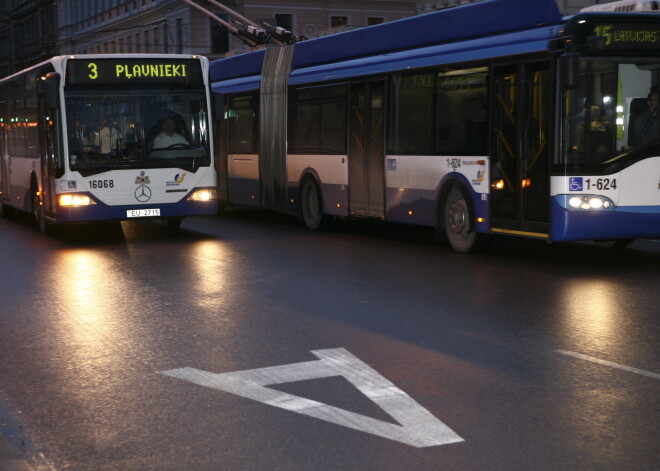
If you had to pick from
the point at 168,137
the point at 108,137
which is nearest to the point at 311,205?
the point at 168,137

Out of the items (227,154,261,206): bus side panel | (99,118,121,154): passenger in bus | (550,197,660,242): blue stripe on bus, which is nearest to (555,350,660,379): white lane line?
(550,197,660,242): blue stripe on bus

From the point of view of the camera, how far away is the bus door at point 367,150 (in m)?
16.4

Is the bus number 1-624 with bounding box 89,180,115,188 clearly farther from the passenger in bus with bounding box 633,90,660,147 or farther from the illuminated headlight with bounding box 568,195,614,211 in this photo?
the passenger in bus with bounding box 633,90,660,147

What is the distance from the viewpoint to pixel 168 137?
17391 millimetres

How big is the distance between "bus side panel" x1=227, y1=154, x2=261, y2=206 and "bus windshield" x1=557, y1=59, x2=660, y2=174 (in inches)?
368

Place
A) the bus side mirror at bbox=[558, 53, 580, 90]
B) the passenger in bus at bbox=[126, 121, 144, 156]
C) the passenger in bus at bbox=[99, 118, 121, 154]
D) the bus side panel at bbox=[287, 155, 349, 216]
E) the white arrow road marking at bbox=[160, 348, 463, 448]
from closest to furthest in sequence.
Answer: the white arrow road marking at bbox=[160, 348, 463, 448], the bus side mirror at bbox=[558, 53, 580, 90], the passenger in bus at bbox=[99, 118, 121, 154], the passenger in bus at bbox=[126, 121, 144, 156], the bus side panel at bbox=[287, 155, 349, 216]

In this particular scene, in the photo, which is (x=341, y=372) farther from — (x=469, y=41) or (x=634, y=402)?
(x=469, y=41)

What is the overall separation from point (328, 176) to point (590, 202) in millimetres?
6377

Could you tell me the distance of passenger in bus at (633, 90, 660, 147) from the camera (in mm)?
12484

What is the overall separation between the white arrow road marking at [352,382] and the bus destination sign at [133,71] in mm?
10393

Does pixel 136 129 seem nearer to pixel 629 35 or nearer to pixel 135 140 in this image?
pixel 135 140

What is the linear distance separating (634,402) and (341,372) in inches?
71.8

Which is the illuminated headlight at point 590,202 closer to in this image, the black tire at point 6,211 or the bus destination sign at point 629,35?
the bus destination sign at point 629,35

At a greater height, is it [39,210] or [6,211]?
[39,210]
